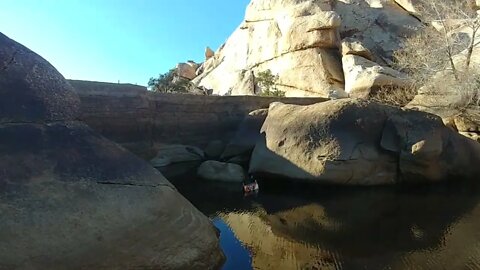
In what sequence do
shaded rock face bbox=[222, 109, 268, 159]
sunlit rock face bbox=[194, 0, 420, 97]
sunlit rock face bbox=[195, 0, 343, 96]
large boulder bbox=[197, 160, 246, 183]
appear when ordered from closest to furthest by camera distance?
large boulder bbox=[197, 160, 246, 183] < shaded rock face bbox=[222, 109, 268, 159] < sunlit rock face bbox=[195, 0, 343, 96] < sunlit rock face bbox=[194, 0, 420, 97]

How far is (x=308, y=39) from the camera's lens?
1031 inches

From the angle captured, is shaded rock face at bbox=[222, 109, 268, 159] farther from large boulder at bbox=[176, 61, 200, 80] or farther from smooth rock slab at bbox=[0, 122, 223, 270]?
large boulder at bbox=[176, 61, 200, 80]

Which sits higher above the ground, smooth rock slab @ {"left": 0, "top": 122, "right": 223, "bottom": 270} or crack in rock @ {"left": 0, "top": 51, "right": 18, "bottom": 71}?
crack in rock @ {"left": 0, "top": 51, "right": 18, "bottom": 71}

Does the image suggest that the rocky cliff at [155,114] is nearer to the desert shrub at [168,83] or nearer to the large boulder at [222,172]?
the large boulder at [222,172]

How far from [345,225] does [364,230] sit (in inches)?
15.4

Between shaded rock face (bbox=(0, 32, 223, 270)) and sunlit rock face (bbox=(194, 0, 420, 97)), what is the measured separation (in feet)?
63.9

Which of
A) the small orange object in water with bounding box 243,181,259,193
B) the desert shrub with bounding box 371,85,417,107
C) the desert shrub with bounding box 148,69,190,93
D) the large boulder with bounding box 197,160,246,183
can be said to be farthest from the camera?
the desert shrub with bounding box 148,69,190,93

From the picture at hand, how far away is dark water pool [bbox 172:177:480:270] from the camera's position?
5590mm

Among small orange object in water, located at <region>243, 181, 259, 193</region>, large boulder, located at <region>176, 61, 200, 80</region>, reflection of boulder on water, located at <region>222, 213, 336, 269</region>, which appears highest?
large boulder, located at <region>176, 61, 200, 80</region>

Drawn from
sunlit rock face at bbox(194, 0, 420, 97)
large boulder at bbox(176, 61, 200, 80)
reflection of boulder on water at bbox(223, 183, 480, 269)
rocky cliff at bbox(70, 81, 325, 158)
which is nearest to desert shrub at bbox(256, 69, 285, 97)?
sunlit rock face at bbox(194, 0, 420, 97)

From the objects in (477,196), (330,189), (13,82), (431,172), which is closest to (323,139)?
(330,189)

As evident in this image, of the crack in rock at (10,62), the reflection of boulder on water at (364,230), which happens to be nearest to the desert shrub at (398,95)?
the reflection of boulder on water at (364,230)

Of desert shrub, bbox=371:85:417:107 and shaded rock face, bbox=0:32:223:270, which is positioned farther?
desert shrub, bbox=371:85:417:107

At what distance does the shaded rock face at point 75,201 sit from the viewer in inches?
152
